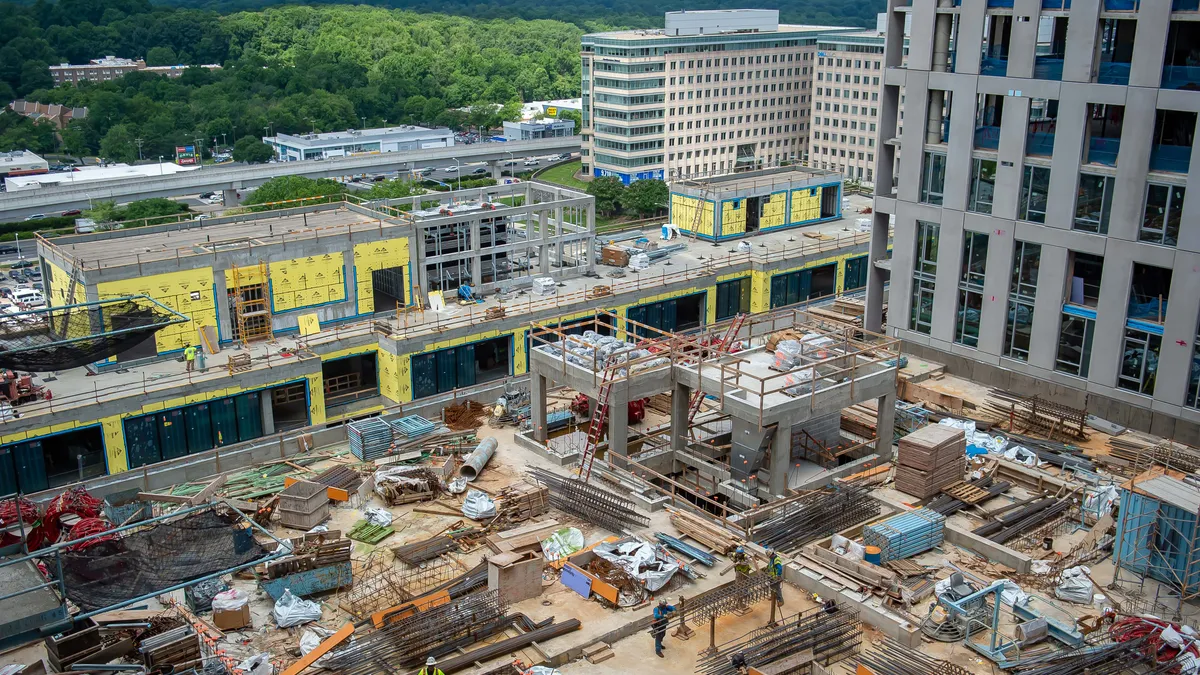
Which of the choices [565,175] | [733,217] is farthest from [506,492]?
[565,175]

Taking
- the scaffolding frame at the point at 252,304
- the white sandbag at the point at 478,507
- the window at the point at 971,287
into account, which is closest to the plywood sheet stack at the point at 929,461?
the window at the point at 971,287

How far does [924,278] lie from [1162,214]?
35.4 ft

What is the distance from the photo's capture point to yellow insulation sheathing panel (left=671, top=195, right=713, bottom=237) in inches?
2968

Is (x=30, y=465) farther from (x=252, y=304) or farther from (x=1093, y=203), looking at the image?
(x=1093, y=203)

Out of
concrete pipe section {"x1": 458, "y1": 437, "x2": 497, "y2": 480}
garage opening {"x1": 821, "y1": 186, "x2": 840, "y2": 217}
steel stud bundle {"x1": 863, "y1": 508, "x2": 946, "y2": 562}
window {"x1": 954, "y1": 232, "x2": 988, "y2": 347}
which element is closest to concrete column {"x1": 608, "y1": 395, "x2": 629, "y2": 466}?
concrete pipe section {"x1": 458, "y1": 437, "x2": 497, "y2": 480}

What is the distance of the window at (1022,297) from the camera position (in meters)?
44.7

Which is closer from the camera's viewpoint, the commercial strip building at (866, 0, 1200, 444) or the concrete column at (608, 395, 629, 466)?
the concrete column at (608, 395, 629, 466)

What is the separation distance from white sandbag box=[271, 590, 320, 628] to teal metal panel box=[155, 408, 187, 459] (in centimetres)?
2198

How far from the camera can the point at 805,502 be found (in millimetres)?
36438

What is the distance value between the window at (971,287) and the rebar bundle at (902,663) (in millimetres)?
22174

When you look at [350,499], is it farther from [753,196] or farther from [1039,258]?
[753,196]

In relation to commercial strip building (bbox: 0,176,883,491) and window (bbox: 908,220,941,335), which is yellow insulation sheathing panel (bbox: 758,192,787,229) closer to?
commercial strip building (bbox: 0,176,883,491)

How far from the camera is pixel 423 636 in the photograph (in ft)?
94.8

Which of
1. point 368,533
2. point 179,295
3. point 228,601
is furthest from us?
point 179,295
